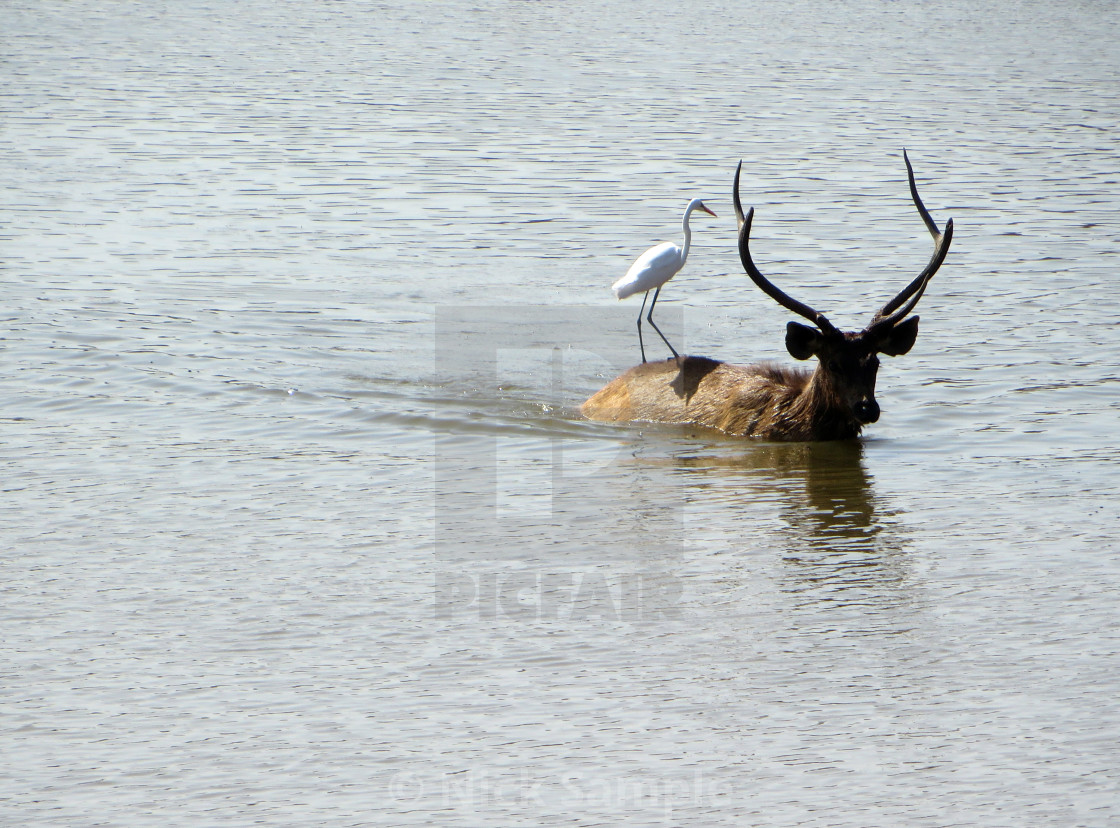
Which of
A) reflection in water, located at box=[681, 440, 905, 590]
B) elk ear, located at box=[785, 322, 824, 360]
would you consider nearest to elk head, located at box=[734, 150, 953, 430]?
elk ear, located at box=[785, 322, 824, 360]

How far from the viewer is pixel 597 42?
31.8 meters

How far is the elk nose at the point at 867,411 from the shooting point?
9.23 m

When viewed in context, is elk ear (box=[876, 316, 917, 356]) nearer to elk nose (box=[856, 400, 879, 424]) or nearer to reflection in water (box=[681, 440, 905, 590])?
elk nose (box=[856, 400, 879, 424])

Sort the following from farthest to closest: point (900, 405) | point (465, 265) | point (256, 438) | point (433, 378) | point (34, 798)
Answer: point (465, 265) < point (433, 378) < point (900, 405) < point (256, 438) < point (34, 798)

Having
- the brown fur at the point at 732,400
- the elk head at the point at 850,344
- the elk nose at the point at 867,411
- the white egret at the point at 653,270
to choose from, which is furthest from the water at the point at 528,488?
the white egret at the point at 653,270

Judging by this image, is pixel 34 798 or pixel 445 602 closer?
pixel 34 798

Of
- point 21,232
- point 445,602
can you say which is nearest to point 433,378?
point 445,602

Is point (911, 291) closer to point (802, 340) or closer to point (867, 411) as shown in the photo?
point (802, 340)

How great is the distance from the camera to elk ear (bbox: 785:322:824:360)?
9.45m

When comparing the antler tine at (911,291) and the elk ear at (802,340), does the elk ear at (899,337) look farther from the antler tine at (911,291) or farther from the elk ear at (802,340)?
the elk ear at (802,340)

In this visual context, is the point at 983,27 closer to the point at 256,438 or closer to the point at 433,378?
the point at 433,378

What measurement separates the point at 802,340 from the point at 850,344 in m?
0.29

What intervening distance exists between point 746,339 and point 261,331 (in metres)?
3.88

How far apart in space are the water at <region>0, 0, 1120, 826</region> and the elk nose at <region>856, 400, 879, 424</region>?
33cm
